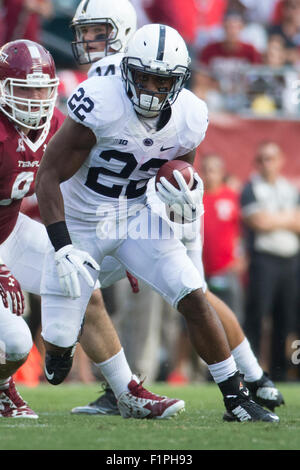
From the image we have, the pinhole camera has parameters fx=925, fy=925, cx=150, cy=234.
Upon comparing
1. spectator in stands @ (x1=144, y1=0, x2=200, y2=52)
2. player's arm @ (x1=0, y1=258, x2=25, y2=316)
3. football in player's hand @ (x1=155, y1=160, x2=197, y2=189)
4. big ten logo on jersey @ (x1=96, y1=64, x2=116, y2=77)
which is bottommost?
player's arm @ (x1=0, y1=258, x2=25, y2=316)

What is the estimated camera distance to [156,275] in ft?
12.9

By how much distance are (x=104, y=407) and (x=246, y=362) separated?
2.47ft

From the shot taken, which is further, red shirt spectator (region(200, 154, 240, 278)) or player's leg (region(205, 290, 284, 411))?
red shirt spectator (region(200, 154, 240, 278))

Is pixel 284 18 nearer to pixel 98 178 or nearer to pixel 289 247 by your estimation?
pixel 289 247

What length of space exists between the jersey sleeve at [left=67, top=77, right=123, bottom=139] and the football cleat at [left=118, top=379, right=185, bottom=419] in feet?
3.93

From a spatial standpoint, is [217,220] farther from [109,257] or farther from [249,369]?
[109,257]

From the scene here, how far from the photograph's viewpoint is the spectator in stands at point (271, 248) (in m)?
7.20

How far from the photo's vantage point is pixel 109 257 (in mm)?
4422

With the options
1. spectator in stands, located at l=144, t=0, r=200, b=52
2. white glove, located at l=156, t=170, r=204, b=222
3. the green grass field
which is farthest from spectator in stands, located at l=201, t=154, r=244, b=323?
white glove, located at l=156, t=170, r=204, b=222

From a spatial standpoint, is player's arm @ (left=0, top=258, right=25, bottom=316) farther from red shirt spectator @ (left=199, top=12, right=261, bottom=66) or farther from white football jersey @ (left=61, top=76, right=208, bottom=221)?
red shirt spectator @ (left=199, top=12, right=261, bottom=66)

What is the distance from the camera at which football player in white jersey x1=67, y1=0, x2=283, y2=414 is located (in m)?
4.53

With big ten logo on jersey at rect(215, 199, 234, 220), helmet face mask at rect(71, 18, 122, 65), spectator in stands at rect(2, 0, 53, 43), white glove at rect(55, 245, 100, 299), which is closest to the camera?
white glove at rect(55, 245, 100, 299)

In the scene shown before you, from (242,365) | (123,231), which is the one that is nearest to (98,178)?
(123,231)

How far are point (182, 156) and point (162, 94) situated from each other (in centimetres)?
35
